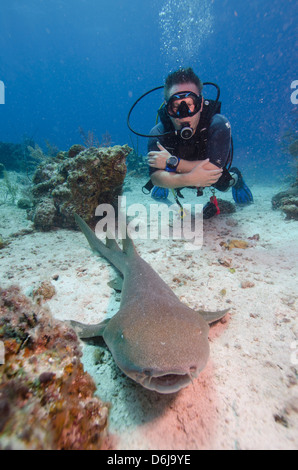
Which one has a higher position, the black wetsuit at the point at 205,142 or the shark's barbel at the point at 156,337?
the black wetsuit at the point at 205,142

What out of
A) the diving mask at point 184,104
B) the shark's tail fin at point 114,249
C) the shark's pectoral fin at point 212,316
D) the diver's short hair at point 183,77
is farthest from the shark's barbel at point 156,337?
the diver's short hair at point 183,77

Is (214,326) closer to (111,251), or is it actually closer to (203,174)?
(111,251)

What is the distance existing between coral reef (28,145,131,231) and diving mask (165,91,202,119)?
6.14ft

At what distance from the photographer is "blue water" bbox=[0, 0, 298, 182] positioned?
51875 mm

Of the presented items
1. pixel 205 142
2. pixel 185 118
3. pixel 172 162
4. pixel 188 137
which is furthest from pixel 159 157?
pixel 205 142

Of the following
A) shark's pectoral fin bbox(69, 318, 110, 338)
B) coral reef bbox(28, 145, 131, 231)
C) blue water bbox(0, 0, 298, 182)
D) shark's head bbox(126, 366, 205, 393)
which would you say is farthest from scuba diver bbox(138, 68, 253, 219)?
blue water bbox(0, 0, 298, 182)

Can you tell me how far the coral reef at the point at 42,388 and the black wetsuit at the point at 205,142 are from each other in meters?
3.68

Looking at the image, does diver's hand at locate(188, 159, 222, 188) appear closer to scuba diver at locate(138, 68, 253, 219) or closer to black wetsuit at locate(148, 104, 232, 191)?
scuba diver at locate(138, 68, 253, 219)

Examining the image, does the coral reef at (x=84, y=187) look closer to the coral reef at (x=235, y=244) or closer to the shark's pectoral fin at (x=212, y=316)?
the coral reef at (x=235, y=244)

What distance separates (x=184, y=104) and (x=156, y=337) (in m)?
3.87

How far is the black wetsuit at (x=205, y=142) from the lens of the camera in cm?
409

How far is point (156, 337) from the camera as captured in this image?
60.8 inches

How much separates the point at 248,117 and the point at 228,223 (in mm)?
80440

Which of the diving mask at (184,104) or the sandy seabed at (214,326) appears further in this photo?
the diving mask at (184,104)
